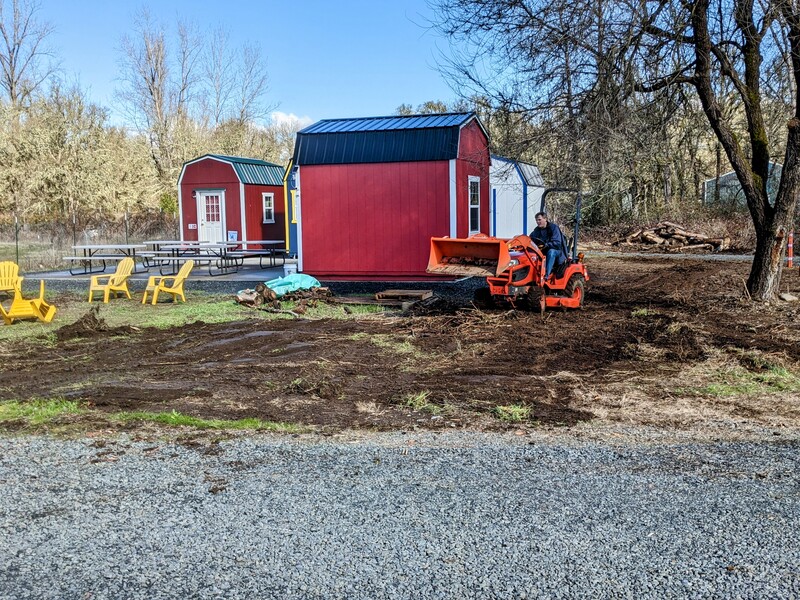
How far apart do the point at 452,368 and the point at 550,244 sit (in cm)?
355

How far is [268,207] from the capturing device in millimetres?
26000

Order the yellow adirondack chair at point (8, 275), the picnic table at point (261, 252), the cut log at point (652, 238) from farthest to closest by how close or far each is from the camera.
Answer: the cut log at point (652, 238)
the picnic table at point (261, 252)
the yellow adirondack chair at point (8, 275)

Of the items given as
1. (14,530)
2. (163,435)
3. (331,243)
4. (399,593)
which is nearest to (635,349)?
(163,435)

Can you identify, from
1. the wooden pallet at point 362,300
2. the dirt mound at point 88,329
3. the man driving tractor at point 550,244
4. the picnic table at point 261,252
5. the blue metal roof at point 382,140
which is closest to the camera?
the dirt mound at point 88,329

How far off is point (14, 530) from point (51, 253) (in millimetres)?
22676

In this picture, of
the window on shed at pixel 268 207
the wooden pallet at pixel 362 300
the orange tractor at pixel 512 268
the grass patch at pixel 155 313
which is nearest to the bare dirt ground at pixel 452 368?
the orange tractor at pixel 512 268

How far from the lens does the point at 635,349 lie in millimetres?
8758

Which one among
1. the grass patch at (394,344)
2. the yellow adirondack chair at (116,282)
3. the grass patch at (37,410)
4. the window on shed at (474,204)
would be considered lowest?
the grass patch at (37,410)

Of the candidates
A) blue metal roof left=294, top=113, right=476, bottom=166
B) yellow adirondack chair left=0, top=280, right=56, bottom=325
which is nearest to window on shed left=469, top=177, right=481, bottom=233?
blue metal roof left=294, top=113, right=476, bottom=166

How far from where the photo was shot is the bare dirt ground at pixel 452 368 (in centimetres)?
645

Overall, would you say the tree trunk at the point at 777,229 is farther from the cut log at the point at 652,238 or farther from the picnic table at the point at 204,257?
the cut log at the point at 652,238

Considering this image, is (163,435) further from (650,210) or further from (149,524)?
(650,210)

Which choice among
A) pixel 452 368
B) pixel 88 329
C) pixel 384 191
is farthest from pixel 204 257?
pixel 452 368

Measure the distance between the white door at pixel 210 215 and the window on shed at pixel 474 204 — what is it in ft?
36.1
